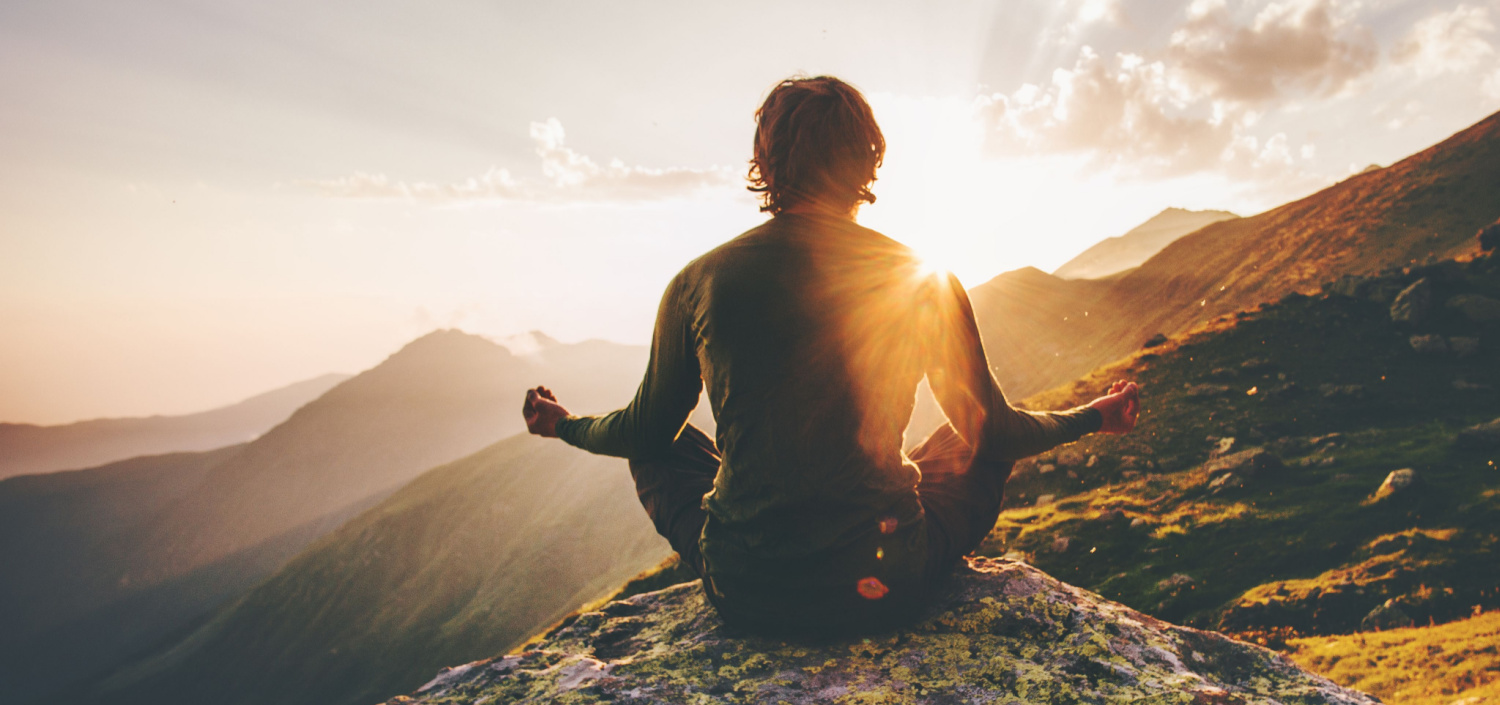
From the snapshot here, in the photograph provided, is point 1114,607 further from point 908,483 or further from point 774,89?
point 774,89

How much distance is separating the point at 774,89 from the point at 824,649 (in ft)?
11.3

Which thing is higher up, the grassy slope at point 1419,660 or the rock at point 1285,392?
the rock at point 1285,392

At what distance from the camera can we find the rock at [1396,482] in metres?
15.4

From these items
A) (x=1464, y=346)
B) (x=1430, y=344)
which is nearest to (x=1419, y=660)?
(x=1430, y=344)

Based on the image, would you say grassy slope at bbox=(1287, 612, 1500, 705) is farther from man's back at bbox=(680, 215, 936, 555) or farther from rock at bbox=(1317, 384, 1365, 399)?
rock at bbox=(1317, 384, 1365, 399)

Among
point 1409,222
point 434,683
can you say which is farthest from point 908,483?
point 1409,222

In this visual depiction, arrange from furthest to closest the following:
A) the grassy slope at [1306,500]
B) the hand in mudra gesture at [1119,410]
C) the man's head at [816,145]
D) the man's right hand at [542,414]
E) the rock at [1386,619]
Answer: the grassy slope at [1306,500] < the rock at [1386,619] < the man's right hand at [542,414] < the hand in mudra gesture at [1119,410] < the man's head at [816,145]

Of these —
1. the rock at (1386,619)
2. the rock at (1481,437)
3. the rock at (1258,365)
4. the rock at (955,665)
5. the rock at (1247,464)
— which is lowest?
the rock at (1386,619)

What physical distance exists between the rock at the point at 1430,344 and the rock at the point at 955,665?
2759cm

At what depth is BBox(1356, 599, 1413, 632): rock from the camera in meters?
11.2

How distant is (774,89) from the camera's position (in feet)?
12.4

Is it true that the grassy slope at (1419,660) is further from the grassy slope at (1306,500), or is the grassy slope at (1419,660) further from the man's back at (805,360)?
the man's back at (805,360)

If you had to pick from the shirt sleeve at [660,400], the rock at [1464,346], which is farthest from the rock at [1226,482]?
the shirt sleeve at [660,400]

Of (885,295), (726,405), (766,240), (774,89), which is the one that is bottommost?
(726,405)
